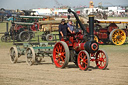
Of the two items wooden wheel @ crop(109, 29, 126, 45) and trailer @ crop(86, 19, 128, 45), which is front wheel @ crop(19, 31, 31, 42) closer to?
trailer @ crop(86, 19, 128, 45)

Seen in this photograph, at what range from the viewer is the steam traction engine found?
929cm

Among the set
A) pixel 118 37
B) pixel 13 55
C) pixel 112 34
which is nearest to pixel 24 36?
pixel 112 34

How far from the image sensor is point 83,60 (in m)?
9.34

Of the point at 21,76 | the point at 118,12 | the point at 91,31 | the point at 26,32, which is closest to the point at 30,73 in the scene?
the point at 21,76

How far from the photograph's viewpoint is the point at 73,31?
10.0 metres

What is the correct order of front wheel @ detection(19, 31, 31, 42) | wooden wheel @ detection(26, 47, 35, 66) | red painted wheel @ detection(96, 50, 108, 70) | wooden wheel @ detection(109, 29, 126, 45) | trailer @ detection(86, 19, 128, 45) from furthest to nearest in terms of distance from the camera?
front wheel @ detection(19, 31, 31, 42) → wooden wheel @ detection(109, 29, 126, 45) → trailer @ detection(86, 19, 128, 45) → wooden wheel @ detection(26, 47, 35, 66) → red painted wheel @ detection(96, 50, 108, 70)

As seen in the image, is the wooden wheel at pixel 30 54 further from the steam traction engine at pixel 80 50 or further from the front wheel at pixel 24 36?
the front wheel at pixel 24 36

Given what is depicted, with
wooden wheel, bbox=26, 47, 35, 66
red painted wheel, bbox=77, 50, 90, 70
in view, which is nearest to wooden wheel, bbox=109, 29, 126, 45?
wooden wheel, bbox=26, 47, 35, 66

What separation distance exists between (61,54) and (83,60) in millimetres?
868

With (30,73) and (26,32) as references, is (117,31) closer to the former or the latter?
(26,32)

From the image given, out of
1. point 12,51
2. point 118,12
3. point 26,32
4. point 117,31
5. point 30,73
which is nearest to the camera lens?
Result: point 30,73

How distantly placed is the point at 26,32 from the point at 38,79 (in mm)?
17627

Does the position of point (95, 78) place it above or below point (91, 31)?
below

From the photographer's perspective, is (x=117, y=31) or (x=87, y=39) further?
(x=117, y=31)
